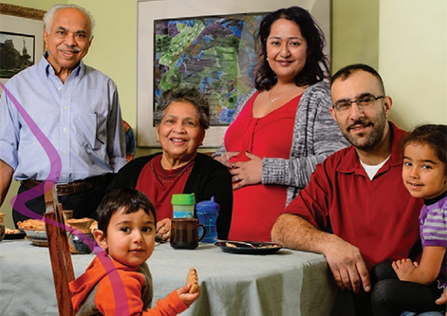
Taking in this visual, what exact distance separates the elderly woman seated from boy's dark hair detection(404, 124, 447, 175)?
745 millimetres

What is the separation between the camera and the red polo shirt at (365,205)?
186cm

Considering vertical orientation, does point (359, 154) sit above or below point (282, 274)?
above

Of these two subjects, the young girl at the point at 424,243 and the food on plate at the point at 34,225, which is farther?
the food on plate at the point at 34,225

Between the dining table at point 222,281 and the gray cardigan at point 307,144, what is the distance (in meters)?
0.70

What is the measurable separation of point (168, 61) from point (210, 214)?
77.4 inches

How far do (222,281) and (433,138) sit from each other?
79cm

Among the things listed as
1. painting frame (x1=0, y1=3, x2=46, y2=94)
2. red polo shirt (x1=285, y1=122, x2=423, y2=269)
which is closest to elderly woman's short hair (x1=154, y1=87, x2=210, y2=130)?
red polo shirt (x1=285, y1=122, x2=423, y2=269)

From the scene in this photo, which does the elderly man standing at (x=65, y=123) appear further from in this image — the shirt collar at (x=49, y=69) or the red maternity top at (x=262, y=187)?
the red maternity top at (x=262, y=187)

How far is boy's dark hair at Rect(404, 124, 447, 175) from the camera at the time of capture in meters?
1.69

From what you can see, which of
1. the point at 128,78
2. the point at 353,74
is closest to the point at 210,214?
the point at 353,74

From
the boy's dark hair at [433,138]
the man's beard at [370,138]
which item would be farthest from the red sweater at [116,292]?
the man's beard at [370,138]

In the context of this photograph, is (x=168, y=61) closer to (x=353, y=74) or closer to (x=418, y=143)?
(x=353, y=74)

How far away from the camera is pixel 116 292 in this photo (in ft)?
3.51

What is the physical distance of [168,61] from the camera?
12.4 feet
